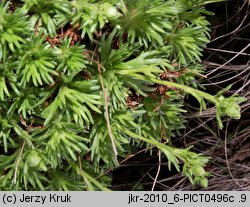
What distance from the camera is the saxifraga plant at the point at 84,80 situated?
106 centimetres

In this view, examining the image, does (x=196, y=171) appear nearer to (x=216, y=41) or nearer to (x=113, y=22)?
(x=113, y=22)

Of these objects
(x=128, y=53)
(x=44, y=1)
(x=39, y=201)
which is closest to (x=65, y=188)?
(x=39, y=201)

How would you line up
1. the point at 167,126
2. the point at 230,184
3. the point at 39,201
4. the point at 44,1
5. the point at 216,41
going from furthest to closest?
the point at 230,184 < the point at 216,41 < the point at 167,126 < the point at 39,201 < the point at 44,1

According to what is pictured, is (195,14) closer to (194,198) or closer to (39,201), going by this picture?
(194,198)

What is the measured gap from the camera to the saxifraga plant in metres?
1.06

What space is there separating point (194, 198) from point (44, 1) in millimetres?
832

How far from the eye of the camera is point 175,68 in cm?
130

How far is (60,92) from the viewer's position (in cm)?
112

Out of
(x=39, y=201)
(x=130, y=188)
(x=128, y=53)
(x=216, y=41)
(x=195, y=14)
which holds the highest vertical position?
(x=216, y=41)

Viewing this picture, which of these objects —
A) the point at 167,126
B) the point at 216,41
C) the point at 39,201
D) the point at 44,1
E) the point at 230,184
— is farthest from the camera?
the point at 230,184

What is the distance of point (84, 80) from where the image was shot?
1.14 meters

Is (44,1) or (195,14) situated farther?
(195,14)

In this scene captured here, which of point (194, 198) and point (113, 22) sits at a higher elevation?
point (113, 22)

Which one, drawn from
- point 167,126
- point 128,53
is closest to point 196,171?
point 167,126
